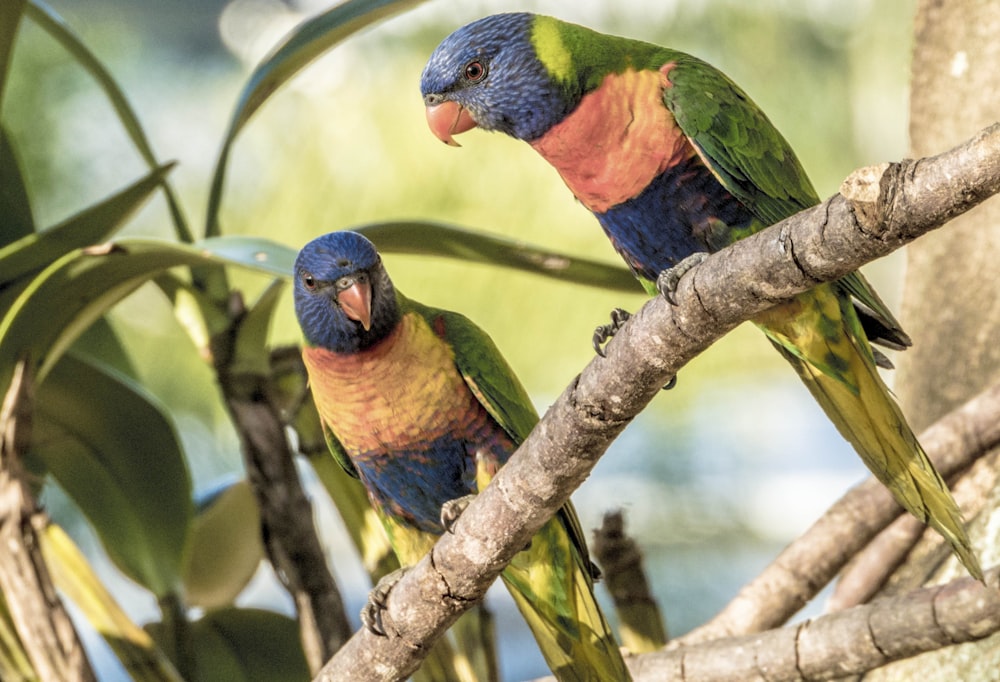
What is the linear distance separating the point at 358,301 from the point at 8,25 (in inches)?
29.6

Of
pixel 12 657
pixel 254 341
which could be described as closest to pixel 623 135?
pixel 254 341

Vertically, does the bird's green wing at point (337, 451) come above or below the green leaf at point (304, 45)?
below

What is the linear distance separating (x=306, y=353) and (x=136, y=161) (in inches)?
172

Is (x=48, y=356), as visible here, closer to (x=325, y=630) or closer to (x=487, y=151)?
(x=325, y=630)

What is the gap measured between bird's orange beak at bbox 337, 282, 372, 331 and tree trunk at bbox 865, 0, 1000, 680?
1.21 meters

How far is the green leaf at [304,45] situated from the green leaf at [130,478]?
1.53 feet

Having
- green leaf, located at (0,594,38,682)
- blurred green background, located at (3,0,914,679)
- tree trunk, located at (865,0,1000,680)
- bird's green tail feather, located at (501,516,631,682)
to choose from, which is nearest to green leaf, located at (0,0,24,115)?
green leaf, located at (0,594,38,682)

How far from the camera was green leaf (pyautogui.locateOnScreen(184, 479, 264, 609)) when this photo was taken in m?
1.90

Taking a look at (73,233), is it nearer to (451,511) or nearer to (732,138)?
(451,511)

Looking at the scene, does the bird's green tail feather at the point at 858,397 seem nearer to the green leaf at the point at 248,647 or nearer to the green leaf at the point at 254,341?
the green leaf at the point at 254,341

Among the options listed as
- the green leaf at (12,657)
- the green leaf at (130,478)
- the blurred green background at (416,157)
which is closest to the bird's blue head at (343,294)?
the green leaf at (130,478)

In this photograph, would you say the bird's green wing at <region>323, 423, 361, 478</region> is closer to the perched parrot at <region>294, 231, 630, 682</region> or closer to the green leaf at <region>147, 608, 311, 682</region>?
the perched parrot at <region>294, 231, 630, 682</region>

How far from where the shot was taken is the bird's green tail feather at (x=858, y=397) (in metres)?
1.14

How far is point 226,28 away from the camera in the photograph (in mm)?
5102
